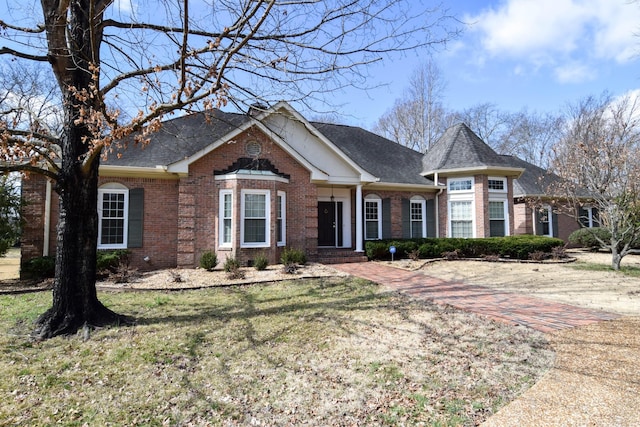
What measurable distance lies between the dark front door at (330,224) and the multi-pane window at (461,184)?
19.0 ft

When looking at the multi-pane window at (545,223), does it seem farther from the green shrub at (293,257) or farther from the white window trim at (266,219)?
the white window trim at (266,219)

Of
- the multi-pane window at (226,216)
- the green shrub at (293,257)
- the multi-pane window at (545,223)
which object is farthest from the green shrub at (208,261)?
the multi-pane window at (545,223)

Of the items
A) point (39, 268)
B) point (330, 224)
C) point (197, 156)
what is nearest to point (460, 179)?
point (330, 224)

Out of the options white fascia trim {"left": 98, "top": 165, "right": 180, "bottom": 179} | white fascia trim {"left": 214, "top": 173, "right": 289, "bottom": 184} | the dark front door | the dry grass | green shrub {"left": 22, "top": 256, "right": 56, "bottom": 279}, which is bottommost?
the dry grass

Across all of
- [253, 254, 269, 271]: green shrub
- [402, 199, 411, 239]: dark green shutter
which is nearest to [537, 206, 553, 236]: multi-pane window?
[402, 199, 411, 239]: dark green shutter

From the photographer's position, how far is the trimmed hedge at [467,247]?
566 inches

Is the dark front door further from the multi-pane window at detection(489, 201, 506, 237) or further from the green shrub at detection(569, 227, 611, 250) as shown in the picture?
the green shrub at detection(569, 227, 611, 250)

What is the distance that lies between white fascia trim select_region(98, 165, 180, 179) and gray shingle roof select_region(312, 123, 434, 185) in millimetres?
7210

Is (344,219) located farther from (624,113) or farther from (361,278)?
(624,113)

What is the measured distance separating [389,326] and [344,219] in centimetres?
1007

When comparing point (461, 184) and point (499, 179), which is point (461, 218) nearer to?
point (461, 184)

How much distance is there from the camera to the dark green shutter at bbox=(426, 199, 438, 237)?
1670 centimetres

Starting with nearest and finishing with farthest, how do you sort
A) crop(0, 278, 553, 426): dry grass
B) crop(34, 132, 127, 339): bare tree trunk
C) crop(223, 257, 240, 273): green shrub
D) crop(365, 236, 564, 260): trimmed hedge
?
crop(0, 278, 553, 426): dry grass < crop(34, 132, 127, 339): bare tree trunk < crop(223, 257, 240, 273): green shrub < crop(365, 236, 564, 260): trimmed hedge

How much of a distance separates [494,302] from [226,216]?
849 cm
